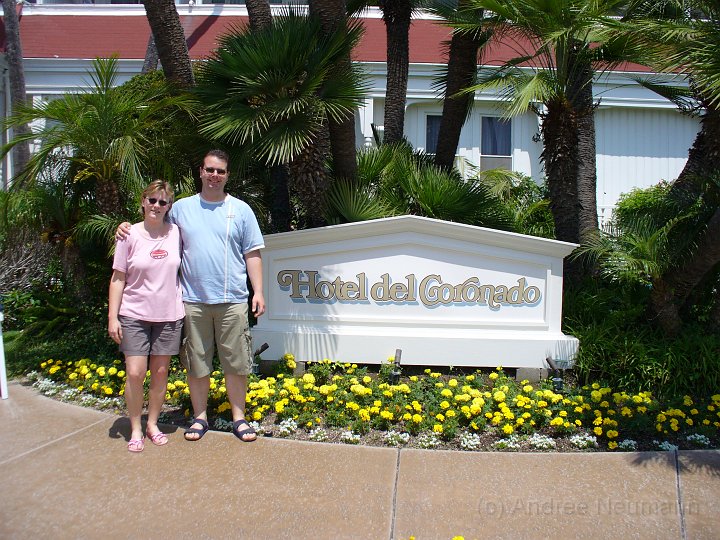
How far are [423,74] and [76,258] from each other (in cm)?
830

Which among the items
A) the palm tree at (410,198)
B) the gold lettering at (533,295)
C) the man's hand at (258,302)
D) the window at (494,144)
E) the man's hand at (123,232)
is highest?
the window at (494,144)

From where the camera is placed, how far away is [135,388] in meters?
4.51

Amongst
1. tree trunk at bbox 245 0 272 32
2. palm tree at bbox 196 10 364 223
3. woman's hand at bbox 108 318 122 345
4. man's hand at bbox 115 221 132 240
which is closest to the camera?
woman's hand at bbox 108 318 122 345

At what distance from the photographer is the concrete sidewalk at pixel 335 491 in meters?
3.57

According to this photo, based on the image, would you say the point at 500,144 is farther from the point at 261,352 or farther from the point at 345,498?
the point at 345,498

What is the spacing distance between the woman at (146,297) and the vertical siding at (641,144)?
37.6 ft

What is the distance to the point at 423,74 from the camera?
42.8ft

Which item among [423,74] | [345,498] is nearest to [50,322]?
[345,498]

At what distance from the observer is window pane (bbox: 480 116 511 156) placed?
13938mm

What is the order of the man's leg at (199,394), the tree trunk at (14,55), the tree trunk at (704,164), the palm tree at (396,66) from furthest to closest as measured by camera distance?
1. the tree trunk at (14,55)
2. the palm tree at (396,66)
3. the tree trunk at (704,164)
4. the man's leg at (199,394)

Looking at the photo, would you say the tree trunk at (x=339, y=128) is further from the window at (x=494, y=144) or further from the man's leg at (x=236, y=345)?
the window at (x=494, y=144)

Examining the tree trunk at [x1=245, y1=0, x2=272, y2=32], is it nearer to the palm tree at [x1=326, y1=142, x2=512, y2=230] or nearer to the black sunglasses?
the palm tree at [x1=326, y1=142, x2=512, y2=230]

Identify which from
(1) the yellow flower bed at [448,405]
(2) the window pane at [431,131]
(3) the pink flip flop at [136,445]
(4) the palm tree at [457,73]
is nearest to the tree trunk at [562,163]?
(4) the palm tree at [457,73]

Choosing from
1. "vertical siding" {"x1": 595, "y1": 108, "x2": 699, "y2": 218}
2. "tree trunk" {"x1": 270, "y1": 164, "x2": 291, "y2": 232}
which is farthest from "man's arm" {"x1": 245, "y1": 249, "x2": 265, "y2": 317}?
"vertical siding" {"x1": 595, "y1": 108, "x2": 699, "y2": 218}
